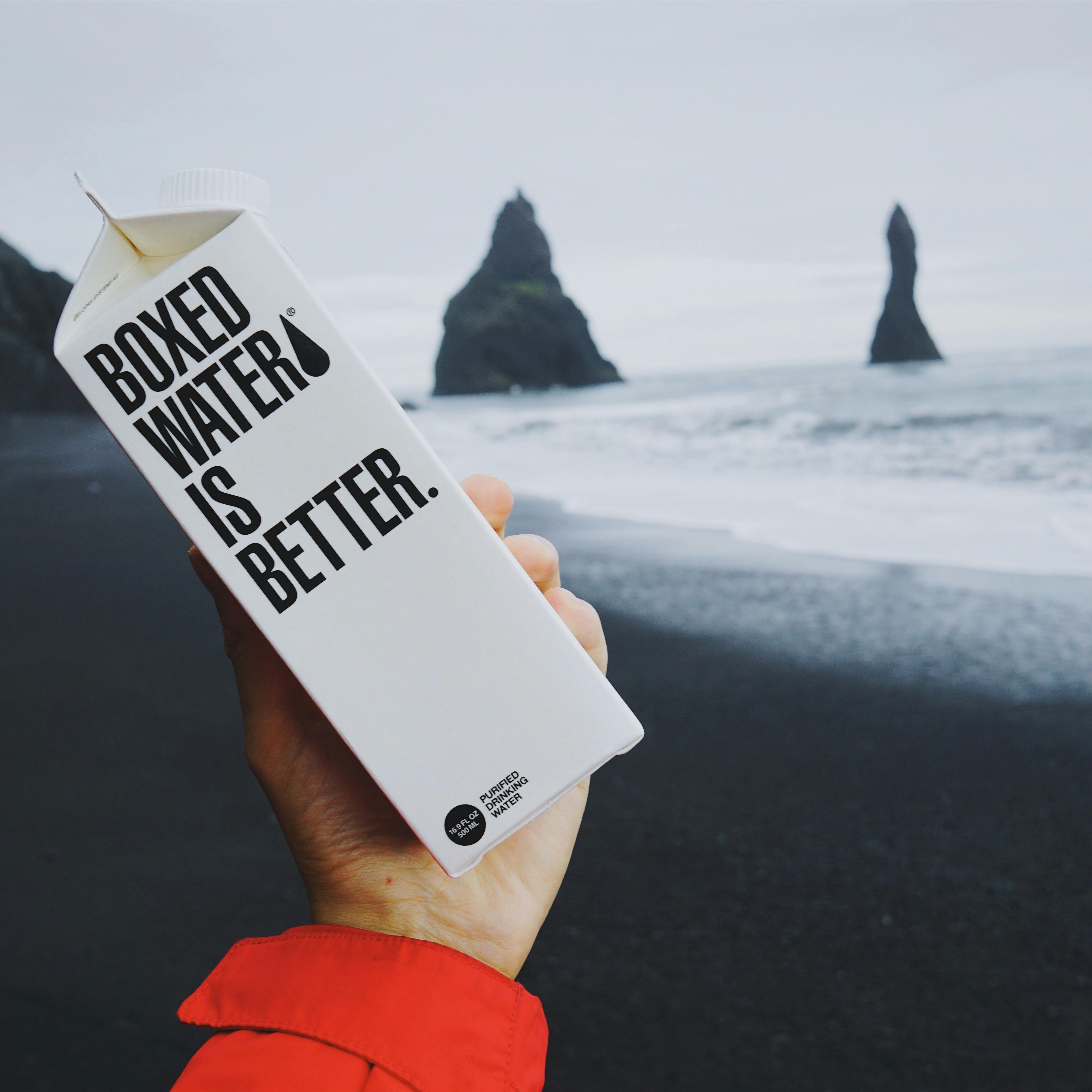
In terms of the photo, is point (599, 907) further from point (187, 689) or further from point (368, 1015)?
point (187, 689)

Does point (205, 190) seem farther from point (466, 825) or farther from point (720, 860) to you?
point (720, 860)

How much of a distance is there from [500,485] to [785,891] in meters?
1.45

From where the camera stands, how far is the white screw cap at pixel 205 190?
768mm

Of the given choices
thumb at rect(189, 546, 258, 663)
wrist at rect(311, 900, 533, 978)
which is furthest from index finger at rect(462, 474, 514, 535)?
wrist at rect(311, 900, 533, 978)

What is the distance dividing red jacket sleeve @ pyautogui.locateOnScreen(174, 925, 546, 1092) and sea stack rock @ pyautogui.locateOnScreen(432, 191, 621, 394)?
4596cm

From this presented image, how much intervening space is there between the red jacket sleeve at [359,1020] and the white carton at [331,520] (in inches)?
4.2

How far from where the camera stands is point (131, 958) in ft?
5.57

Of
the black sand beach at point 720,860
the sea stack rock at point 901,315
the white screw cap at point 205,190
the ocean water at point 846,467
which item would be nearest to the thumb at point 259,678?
the white screw cap at point 205,190

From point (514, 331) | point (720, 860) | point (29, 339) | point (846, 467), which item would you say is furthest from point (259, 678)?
point (514, 331)

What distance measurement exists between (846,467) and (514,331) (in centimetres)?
4092

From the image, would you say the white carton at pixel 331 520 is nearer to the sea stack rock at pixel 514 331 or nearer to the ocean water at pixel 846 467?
the ocean water at pixel 846 467

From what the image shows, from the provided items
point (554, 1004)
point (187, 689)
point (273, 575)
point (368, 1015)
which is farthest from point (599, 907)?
point (187, 689)

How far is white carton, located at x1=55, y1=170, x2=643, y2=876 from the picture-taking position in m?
0.77

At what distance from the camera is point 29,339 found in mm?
17562
